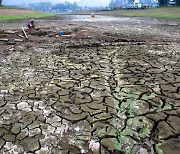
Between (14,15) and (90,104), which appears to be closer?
(90,104)

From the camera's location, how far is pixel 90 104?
534 centimetres

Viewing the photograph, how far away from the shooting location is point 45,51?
10867 millimetres

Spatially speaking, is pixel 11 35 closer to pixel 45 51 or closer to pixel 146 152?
pixel 45 51

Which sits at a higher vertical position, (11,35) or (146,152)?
(11,35)

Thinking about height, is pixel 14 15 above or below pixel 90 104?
above

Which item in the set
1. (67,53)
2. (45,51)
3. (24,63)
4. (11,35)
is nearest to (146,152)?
(24,63)

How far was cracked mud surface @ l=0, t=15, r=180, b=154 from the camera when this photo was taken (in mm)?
3963

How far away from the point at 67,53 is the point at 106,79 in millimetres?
3911

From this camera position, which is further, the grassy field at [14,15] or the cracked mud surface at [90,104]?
the grassy field at [14,15]

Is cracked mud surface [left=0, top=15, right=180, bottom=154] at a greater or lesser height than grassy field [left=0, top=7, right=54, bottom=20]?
Result: lesser

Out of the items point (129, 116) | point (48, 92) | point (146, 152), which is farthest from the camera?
point (48, 92)

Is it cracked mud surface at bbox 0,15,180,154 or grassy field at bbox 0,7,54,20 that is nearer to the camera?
cracked mud surface at bbox 0,15,180,154

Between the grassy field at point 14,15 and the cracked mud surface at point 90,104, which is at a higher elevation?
the grassy field at point 14,15

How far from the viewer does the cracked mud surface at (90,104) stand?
3963 mm
